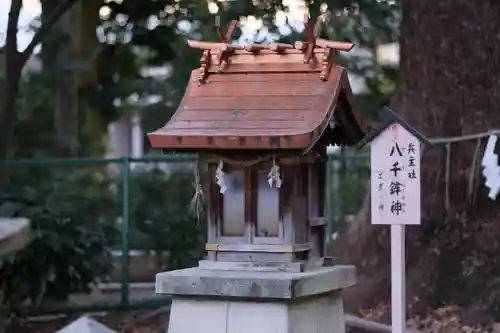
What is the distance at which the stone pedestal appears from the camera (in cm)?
541

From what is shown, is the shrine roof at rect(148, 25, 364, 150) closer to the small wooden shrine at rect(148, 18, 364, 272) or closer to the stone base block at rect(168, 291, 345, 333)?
the small wooden shrine at rect(148, 18, 364, 272)

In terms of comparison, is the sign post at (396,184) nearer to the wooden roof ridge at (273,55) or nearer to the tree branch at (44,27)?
the wooden roof ridge at (273,55)

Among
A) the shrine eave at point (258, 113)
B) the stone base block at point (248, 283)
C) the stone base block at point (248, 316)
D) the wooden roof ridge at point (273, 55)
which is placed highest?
the wooden roof ridge at point (273, 55)

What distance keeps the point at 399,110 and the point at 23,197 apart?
376cm

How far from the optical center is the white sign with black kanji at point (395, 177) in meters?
5.61

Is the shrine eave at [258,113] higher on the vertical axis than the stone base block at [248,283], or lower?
higher

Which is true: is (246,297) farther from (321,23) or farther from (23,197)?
(23,197)

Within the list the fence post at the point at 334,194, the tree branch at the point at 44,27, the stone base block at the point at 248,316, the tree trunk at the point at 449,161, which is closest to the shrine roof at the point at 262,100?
the stone base block at the point at 248,316

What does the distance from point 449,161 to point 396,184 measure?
9.26 ft

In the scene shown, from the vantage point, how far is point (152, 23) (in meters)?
11.0

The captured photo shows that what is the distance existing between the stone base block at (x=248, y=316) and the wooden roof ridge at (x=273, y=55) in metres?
1.36

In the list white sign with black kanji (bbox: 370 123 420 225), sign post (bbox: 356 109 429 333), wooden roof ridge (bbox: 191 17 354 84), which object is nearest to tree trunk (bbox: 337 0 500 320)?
sign post (bbox: 356 109 429 333)

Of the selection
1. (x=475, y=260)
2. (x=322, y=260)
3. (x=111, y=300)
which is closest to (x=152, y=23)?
(x=111, y=300)

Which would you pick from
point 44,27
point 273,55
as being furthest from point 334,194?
point 273,55
